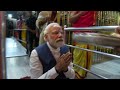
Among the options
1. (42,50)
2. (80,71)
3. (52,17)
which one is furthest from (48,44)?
(80,71)

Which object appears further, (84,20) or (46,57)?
(84,20)

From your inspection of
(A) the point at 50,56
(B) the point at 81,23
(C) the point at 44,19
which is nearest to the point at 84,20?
(B) the point at 81,23

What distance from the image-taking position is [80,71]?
7.70 ft

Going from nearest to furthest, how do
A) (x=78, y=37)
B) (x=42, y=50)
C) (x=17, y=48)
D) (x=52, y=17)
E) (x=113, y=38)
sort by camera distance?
(x=113, y=38) < (x=42, y=50) < (x=78, y=37) < (x=52, y=17) < (x=17, y=48)

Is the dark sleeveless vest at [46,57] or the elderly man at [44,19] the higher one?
the elderly man at [44,19]

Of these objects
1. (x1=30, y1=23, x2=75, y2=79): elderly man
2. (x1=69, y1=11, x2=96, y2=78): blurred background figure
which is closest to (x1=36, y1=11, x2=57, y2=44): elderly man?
(x1=69, y1=11, x2=96, y2=78): blurred background figure

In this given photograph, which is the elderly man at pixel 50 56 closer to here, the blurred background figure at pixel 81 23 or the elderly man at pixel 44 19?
the blurred background figure at pixel 81 23

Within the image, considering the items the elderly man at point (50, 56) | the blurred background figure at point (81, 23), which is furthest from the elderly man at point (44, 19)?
the elderly man at point (50, 56)

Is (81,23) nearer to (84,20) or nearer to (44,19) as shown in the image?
(84,20)

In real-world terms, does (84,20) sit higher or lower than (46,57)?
higher
